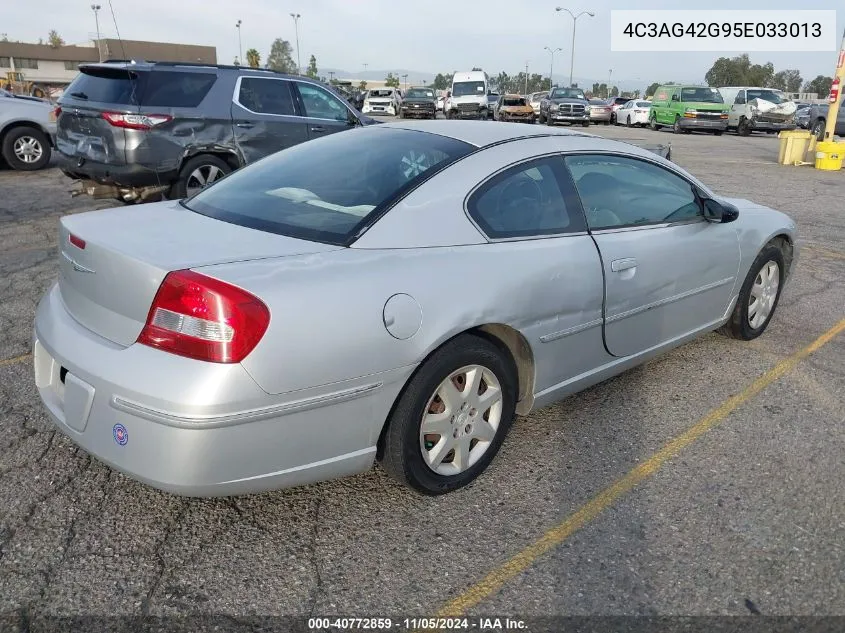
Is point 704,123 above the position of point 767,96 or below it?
below

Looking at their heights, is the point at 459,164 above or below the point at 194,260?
above

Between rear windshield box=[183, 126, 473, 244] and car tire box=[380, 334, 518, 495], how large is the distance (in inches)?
24.0

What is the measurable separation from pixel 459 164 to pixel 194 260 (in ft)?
4.05

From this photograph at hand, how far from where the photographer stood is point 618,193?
3.69m

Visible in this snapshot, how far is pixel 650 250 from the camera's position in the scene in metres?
3.62

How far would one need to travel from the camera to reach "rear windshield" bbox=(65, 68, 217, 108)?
7645 mm

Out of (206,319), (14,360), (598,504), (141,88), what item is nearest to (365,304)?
(206,319)

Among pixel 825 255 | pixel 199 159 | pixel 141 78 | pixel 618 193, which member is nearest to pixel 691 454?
pixel 618 193

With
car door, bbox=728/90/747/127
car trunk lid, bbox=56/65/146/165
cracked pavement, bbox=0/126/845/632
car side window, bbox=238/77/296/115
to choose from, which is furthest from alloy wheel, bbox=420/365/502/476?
car door, bbox=728/90/747/127

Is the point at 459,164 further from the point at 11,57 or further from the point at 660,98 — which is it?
the point at 11,57

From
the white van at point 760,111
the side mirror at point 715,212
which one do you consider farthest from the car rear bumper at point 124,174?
the white van at point 760,111

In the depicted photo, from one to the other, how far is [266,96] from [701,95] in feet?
80.0

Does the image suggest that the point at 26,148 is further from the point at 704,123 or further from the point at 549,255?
the point at 704,123

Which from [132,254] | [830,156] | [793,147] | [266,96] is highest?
[266,96]
